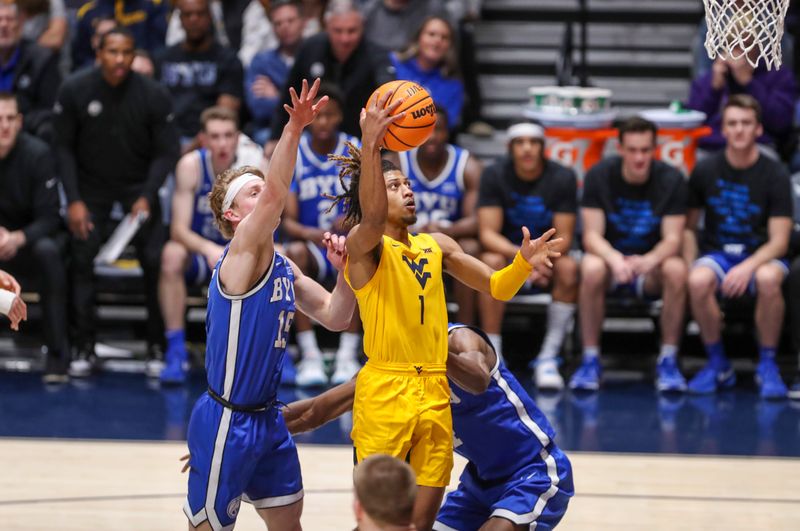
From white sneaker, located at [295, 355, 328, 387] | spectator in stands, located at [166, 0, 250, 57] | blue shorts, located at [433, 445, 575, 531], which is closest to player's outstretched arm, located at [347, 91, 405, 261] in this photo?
blue shorts, located at [433, 445, 575, 531]

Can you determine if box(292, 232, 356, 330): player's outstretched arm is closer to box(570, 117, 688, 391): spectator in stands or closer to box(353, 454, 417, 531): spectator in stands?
box(353, 454, 417, 531): spectator in stands

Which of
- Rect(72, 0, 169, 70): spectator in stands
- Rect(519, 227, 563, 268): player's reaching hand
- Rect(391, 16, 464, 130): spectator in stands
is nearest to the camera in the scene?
Rect(519, 227, 563, 268): player's reaching hand

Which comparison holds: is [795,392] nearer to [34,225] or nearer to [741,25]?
[741,25]

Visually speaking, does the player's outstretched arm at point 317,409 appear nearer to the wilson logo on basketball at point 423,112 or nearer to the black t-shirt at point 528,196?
the wilson logo on basketball at point 423,112

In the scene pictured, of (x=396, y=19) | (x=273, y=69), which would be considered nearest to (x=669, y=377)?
(x=396, y=19)

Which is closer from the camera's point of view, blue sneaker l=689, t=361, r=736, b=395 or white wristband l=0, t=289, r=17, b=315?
white wristband l=0, t=289, r=17, b=315

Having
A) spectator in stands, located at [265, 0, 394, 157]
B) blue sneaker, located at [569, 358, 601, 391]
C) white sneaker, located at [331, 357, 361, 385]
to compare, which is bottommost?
blue sneaker, located at [569, 358, 601, 391]

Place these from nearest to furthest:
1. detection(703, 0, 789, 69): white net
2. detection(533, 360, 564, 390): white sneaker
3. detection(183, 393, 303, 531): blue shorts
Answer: detection(183, 393, 303, 531): blue shorts → detection(703, 0, 789, 69): white net → detection(533, 360, 564, 390): white sneaker

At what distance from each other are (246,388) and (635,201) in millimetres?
4423

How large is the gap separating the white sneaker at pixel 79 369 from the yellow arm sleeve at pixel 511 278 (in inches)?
171

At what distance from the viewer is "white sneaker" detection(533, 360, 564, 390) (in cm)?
806

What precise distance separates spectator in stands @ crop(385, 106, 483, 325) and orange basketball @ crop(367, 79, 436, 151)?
352cm

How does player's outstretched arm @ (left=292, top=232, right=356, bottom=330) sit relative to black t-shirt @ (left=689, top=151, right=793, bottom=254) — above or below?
above

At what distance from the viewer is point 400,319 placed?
455 centimetres
